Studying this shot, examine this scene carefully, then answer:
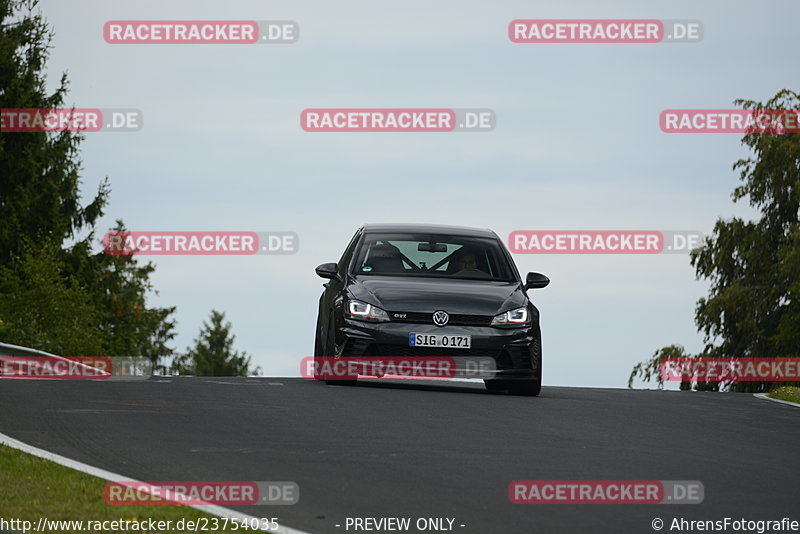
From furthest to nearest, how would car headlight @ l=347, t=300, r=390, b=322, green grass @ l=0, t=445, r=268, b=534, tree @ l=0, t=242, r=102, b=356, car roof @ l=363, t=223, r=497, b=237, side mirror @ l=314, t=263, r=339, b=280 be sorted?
tree @ l=0, t=242, r=102, b=356 → car roof @ l=363, t=223, r=497, b=237 → side mirror @ l=314, t=263, r=339, b=280 → car headlight @ l=347, t=300, r=390, b=322 → green grass @ l=0, t=445, r=268, b=534

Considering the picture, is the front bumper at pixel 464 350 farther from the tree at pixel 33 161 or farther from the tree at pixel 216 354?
the tree at pixel 216 354

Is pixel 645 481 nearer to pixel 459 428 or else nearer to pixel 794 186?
pixel 459 428

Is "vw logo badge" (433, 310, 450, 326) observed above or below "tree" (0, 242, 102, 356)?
below

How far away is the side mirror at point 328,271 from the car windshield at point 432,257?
0.24 meters

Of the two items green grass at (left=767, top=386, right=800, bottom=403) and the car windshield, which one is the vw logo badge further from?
green grass at (left=767, top=386, right=800, bottom=403)

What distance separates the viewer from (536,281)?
16.1 metres

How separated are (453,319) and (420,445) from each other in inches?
177

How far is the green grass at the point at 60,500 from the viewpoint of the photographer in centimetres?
749

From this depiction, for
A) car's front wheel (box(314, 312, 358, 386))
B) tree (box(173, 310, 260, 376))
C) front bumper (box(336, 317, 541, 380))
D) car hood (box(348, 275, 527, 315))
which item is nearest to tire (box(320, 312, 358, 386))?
car's front wheel (box(314, 312, 358, 386))

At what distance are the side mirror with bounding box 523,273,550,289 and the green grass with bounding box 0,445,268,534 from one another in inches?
318

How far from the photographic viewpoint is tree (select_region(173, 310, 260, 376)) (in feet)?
403

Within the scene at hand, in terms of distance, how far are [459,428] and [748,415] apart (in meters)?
4.02

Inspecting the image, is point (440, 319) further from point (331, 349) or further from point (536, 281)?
point (536, 281)

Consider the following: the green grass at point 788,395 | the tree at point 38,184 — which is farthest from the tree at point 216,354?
the green grass at point 788,395
